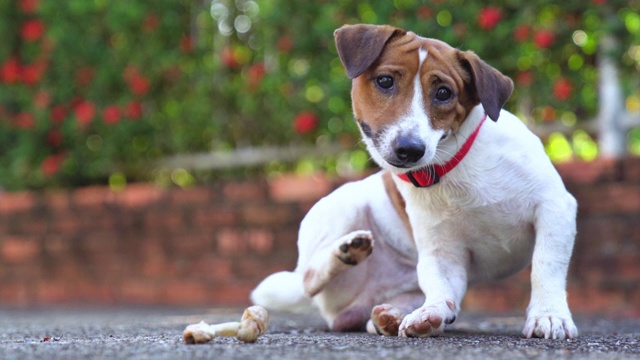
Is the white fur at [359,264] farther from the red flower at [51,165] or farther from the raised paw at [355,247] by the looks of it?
the red flower at [51,165]

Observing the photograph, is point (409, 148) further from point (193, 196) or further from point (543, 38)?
point (193, 196)

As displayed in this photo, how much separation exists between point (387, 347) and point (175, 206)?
485 centimetres

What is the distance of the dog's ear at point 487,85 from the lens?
3630mm

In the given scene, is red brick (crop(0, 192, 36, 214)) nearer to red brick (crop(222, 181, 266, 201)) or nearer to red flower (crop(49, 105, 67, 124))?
red flower (crop(49, 105, 67, 124))

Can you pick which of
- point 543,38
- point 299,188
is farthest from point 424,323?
point 299,188

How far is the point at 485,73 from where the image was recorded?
12.2 feet

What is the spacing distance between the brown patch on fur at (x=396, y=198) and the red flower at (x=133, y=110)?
4.10 meters

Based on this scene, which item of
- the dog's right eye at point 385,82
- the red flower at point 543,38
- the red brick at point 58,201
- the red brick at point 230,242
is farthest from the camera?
the red brick at point 58,201

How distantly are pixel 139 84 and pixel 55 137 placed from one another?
3.38 feet

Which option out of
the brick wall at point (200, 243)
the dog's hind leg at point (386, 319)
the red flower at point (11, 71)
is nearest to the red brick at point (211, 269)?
the brick wall at point (200, 243)

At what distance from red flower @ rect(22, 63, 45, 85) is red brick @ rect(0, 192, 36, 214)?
0.93 metres

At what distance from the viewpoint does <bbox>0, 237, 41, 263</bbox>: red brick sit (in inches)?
332

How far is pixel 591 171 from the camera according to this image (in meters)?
6.05

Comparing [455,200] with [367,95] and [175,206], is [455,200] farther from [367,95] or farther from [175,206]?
[175,206]
